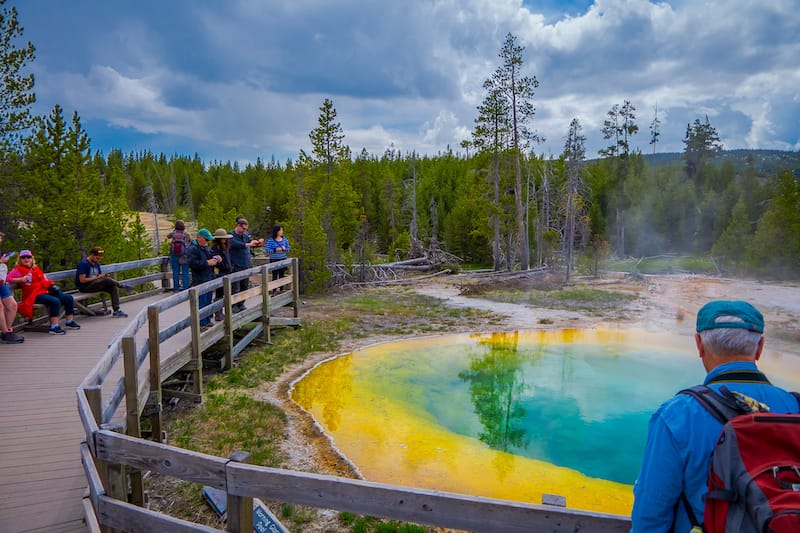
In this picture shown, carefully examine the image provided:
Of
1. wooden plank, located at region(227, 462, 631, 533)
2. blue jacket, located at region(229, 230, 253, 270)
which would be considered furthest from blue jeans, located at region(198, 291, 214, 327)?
wooden plank, located at region(227, 462, 631, 533)

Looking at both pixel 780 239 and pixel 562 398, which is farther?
pixel 780 239

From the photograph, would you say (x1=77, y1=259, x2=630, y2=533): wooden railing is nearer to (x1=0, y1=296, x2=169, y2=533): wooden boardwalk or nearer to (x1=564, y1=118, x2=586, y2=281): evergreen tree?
(x1=0, y1=296, x2=169, y2=533): wooden boardwalk

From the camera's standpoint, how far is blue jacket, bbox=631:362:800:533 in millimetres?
1811

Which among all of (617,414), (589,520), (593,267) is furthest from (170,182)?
(589,520)

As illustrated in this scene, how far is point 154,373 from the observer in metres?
6.80

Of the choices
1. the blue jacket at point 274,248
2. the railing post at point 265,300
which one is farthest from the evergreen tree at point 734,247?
the railing post at point 265,300

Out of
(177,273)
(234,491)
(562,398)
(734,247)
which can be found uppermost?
(177,273)

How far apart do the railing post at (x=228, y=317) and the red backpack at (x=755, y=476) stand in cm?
873

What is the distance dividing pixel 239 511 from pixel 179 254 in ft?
33.2

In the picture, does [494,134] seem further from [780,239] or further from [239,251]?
[239,251]

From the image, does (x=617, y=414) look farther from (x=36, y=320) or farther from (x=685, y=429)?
(x=36, y=320)

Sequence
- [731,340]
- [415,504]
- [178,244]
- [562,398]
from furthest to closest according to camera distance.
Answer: [178,244] → [562,398] → [415,504] → [731,340]

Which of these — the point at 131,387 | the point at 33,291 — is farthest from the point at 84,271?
the point at 131,387

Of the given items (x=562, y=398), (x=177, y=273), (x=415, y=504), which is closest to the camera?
(x=415, y=504)
